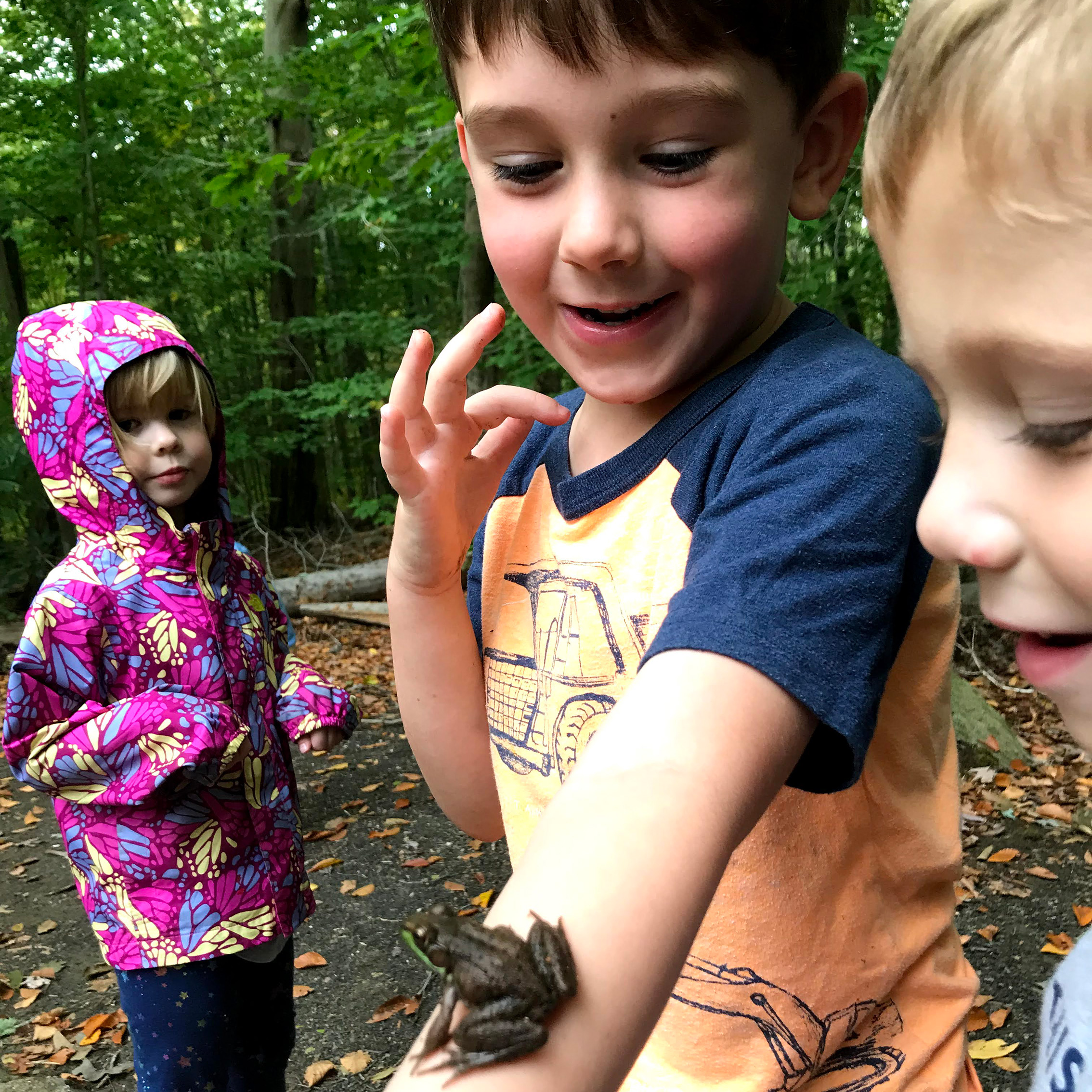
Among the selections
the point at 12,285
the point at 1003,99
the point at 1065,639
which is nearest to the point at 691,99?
the point at 1003,99

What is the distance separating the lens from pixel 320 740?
2.89 m

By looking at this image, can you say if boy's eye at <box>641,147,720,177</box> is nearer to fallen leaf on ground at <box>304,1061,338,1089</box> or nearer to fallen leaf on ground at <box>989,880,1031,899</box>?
fallen leaf on ground at <box>304,1061,338,1089</box>

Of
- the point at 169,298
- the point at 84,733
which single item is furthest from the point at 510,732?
the point at 169,298

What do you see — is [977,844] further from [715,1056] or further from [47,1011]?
[47,1011]

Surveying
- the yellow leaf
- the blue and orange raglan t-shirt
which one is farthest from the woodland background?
the yellow leaf

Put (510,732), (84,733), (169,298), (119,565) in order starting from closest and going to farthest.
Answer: (510,732) → (84,733) → (119,565) → (169,298)

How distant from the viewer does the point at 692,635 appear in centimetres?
86

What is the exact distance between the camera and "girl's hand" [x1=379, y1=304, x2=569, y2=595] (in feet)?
4.78

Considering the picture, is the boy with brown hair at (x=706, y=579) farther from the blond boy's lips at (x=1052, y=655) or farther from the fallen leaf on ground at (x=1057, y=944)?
the fallen leaf on ground at (x=1057, y=944)

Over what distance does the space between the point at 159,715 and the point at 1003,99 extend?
249 cm

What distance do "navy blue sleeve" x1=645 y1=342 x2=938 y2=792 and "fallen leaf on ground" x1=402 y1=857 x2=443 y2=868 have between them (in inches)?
179

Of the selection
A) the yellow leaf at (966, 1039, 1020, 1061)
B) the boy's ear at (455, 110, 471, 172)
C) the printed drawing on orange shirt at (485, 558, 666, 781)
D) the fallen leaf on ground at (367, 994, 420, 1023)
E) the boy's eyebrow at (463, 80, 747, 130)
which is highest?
the boy's ear at (455, 110, 471, 172)

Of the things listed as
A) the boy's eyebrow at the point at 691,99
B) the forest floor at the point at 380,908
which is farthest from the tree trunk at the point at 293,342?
the boy's eyebrow at the point at 691,99

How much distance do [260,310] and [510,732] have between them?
18825mm
